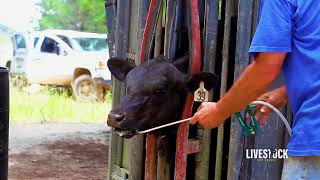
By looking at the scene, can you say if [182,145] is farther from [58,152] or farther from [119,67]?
[58,152]

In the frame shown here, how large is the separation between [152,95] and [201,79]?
318 millimetres

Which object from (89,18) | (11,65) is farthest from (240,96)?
(89,18)

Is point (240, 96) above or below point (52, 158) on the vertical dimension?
above

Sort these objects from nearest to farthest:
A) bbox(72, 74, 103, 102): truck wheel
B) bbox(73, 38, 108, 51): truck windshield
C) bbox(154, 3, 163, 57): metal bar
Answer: bbox(154, 3, 163, 57): metal bar → bbox(72, 74, 103, 102): truck wheel → bbox(73, 38, 108, 51): truck windshield

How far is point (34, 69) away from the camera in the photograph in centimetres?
1592

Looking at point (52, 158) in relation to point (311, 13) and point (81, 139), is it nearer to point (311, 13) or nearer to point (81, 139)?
point (81, 139)

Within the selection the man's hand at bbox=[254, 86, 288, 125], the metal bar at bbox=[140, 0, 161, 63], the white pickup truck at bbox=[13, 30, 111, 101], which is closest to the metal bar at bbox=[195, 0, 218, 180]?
the metal bar at bbox=[140, 0, 161, 63]

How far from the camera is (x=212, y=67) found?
3662 millimetres

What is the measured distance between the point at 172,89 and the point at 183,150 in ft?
1.33

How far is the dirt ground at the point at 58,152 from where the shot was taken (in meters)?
7.04

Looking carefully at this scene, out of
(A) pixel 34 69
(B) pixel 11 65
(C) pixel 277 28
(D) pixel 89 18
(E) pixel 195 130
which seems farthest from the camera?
(D) pixel 89 18

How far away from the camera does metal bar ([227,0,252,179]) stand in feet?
11.3

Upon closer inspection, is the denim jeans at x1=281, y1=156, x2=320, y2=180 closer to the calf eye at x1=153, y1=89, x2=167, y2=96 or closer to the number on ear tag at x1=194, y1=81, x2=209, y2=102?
the number on ear tag at x1=194, y1=81, x2=209, y2=102

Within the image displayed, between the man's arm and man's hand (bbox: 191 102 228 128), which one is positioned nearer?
the man's arm
